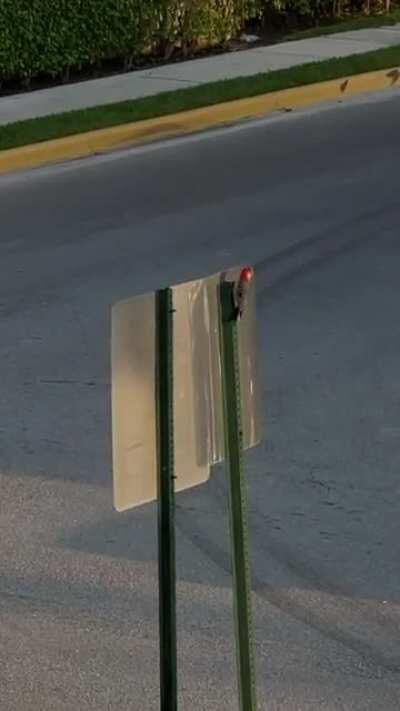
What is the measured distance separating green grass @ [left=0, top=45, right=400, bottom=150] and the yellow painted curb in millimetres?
134

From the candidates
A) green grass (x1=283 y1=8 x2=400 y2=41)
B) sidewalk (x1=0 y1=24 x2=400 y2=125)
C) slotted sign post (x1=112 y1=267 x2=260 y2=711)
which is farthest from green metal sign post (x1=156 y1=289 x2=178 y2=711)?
green grass (x1=283 y1=8 x2=400 y2=41)

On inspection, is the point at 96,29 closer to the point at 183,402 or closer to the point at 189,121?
the point at 189,121

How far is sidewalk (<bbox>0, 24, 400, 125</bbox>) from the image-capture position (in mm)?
15789

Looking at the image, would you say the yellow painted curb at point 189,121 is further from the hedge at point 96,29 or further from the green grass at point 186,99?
the hedge at point 96,29

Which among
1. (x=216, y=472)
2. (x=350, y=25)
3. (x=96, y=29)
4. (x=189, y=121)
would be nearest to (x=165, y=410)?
(x=216, y=472)

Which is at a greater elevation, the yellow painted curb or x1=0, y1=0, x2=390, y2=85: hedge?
x1=0, y1=0, x2=390, y2=85: hedge

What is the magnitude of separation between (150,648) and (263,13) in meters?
15.5

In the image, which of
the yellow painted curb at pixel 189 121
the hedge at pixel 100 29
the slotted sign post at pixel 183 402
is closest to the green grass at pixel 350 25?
the hedge at pixel 100 29

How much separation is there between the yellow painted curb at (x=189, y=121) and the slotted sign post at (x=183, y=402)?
9.43 meters

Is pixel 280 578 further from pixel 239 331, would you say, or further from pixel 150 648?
pixel 239 331

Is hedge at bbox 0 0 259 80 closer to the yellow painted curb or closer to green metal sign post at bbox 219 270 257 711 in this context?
the yellow painted curb

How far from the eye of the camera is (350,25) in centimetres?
1988

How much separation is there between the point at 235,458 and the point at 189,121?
11.0m

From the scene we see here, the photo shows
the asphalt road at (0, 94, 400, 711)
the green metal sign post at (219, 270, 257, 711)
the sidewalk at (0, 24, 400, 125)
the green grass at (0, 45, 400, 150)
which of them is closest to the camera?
the green metal sign post at (219, 270, 257, 711)
